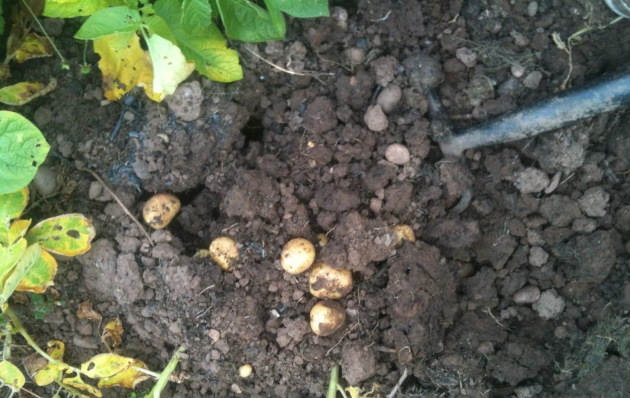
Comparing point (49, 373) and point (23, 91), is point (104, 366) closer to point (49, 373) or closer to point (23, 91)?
point (49, 373)

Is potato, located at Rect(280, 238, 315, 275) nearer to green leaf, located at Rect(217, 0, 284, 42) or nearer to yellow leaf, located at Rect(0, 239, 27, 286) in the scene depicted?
green leaf, located at Rect(217, 0, 284, 42)

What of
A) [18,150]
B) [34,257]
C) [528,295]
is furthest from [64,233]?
[528,295]

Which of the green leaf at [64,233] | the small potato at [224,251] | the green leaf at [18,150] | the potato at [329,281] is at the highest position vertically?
the green leaf at [18,150]

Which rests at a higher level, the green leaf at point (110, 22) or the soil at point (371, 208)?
the green leaf at point (110, 22)

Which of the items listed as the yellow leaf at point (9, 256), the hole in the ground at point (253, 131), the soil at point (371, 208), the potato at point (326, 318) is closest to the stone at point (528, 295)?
the soil at point (371, 208)

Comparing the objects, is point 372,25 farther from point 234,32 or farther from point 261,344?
point 261,344

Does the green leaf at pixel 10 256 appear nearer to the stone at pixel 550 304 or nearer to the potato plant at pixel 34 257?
the potato plant at pixel 34 257
